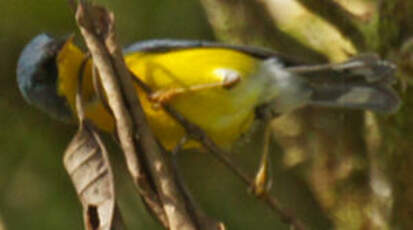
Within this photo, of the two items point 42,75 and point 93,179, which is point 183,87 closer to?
point 42,75

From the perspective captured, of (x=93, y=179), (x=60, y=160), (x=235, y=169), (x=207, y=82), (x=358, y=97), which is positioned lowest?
(x=358, y=97)

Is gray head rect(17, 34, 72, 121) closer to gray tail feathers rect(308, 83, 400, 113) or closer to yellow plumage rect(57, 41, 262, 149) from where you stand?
yellow plumage rect(57, 41, 262, 149)

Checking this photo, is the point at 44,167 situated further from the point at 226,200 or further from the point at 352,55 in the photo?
the point at 352,55

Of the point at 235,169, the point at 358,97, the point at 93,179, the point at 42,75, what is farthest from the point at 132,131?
the point at 358,97

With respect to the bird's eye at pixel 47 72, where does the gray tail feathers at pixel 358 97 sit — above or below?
below

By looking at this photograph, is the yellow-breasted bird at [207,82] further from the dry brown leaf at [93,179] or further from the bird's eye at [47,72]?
the dry brown leaf at [93,179]

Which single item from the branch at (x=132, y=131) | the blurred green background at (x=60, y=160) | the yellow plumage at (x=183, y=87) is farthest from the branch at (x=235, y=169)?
the blurred green background at (x=60, y=160)

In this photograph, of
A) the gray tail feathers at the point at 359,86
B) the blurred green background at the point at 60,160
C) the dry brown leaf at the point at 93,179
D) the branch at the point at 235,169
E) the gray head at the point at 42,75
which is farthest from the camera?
the gray tail feathers at the point at 359,86
